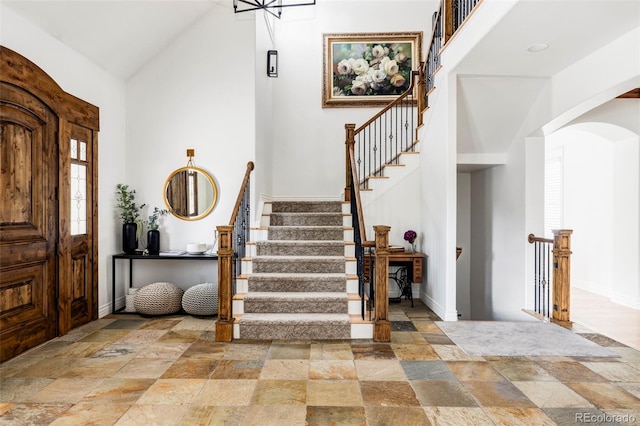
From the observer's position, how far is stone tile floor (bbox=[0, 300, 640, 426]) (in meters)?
2.44

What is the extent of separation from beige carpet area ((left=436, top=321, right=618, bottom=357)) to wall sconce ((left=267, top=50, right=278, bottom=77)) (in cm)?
422

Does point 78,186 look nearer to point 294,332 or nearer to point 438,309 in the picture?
point 294,332

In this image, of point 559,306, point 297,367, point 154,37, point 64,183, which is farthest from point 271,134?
point 559,306

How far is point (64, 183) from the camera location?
4.05 meters

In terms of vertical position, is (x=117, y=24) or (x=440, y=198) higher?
(x=117, y=24)

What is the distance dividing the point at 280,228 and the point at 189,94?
7.06ft

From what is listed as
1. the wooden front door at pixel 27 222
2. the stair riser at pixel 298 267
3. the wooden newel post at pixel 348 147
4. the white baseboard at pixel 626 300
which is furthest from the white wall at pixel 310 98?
the white baseboard at pixel 626 300

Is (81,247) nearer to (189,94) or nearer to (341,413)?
(189,94)

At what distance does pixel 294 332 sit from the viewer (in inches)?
152

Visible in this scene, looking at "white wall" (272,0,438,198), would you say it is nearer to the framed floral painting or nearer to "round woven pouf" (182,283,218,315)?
the framed floral painting

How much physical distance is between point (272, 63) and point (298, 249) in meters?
2.97

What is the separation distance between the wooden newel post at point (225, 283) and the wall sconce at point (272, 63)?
122 inches

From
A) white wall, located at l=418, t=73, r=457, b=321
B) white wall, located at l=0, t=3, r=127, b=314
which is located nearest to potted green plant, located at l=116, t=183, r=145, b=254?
white wall, located at l=0, t=3, r=127, b=314

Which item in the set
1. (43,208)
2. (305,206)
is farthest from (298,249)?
(43,208)
